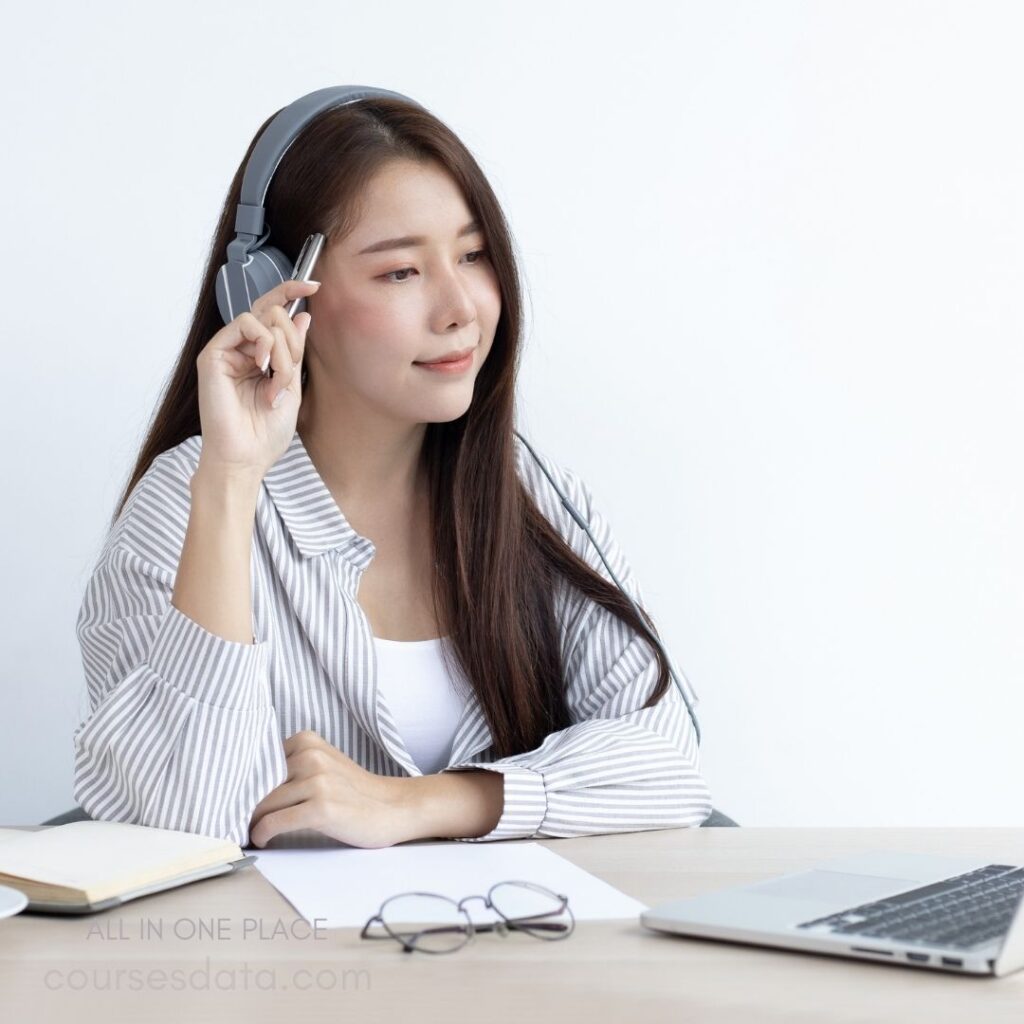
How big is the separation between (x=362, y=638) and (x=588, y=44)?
1.10m

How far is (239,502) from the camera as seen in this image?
1.29 meters

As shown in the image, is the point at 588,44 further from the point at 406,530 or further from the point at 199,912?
the point at 199,912

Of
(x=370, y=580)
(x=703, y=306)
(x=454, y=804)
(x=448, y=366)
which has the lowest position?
(x=454, y=804)

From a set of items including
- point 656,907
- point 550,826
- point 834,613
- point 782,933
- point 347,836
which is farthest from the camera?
point 834,613

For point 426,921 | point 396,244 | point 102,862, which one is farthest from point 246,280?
point 426,921

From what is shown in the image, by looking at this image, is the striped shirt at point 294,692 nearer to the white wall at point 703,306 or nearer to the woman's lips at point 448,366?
the woman's lips at point 448,366

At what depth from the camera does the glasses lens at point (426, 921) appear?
838mm

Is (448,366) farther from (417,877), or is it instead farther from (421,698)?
(417,877)

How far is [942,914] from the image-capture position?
87cm

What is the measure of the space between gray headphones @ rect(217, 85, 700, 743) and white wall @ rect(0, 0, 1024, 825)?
22.2 inches

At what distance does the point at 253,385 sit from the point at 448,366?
0.26m

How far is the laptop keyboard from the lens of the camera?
32.1 inches

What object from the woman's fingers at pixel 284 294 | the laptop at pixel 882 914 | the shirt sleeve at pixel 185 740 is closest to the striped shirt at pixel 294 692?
the shirt sleeve at pixel 185 740

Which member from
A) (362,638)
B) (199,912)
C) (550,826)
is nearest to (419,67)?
(362,638)
